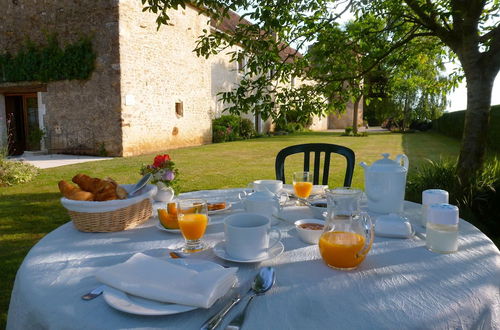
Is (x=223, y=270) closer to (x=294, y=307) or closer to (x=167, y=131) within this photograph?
(x=294, y=307)

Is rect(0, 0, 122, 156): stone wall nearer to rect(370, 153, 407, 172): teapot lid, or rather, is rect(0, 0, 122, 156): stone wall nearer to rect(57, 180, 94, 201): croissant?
rect(57, 180, 94, 201): croissant

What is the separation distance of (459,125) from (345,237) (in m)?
19.2

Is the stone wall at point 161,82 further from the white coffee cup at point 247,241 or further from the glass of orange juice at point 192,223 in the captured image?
the white coffee cup at point 247,241

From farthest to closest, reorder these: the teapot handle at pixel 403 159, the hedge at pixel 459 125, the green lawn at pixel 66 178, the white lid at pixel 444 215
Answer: the hedge at pixel 459 125 → the green lawn at pixel 66 178 → the teapot handle at pixel 403 159 → the white lid at pixel 444 215

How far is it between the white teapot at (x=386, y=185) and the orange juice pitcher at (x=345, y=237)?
468mm

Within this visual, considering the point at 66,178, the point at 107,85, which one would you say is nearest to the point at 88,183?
the point at 66,178

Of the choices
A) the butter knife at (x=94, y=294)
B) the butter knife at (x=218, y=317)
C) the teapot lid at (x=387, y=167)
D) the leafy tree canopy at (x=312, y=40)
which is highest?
the leafy tree canopy at (x=312, y=40)

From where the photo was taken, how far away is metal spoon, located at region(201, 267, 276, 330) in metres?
0.81

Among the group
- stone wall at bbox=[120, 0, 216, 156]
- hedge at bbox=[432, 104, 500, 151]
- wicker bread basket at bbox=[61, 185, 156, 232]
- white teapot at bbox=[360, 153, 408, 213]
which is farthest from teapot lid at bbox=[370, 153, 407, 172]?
hedge at bbox=[432, 104, 500, 151]

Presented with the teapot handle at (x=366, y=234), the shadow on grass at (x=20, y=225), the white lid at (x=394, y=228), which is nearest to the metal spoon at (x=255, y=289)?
the teapot handle at (x=366, y=234)

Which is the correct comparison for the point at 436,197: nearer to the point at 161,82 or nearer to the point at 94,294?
the point at 94,294

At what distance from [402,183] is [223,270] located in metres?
1.05

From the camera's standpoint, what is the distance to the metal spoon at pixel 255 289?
0.81 meters

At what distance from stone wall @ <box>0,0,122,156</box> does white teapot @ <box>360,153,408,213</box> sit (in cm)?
979
